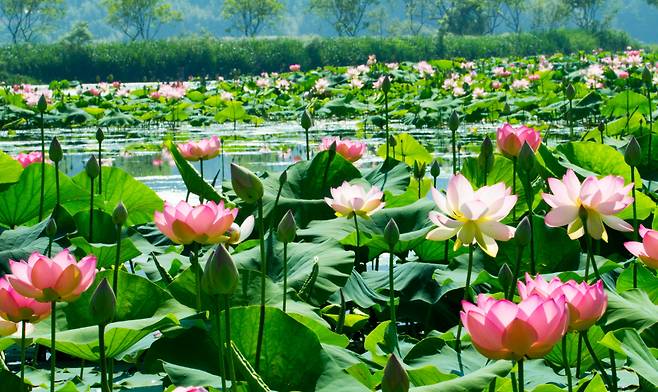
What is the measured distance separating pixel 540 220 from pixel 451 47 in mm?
21147

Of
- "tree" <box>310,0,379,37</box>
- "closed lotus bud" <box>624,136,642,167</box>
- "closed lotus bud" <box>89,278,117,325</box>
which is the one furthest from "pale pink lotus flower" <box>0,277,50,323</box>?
"tree" <box>310,0,379,37</box>

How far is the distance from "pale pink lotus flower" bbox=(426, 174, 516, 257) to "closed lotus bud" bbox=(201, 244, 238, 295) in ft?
1.26

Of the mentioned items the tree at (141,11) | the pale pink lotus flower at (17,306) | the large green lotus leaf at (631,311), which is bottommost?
the large green lotus leaf at (631,311)

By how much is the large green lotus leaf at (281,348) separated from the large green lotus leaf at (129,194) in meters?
1.13

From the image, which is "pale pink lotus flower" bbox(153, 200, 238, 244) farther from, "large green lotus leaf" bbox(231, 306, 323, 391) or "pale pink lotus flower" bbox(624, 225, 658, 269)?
"pale pink lotus flower" bbox(624, 225, 658, 269)

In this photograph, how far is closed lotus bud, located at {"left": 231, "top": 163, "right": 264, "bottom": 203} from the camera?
3.94ft

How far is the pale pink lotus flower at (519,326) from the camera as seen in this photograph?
820mm

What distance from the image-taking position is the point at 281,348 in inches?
46.7

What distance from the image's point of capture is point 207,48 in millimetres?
20031

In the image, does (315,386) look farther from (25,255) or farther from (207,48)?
(207,48)

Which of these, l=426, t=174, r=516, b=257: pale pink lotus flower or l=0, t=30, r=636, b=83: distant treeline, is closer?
l=426, t=174, r=516, b=257: pale pink lotus flower

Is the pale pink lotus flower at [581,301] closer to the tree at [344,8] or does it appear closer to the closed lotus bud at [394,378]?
the closed lotus bud at [394,378]

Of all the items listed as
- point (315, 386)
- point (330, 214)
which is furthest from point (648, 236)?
point (330, 214)

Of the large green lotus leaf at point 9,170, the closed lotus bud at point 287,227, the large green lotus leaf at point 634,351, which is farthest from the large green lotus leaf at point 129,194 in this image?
the large green lotus leaf at point 634,351
